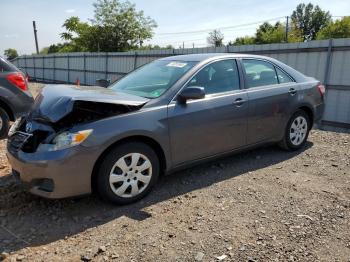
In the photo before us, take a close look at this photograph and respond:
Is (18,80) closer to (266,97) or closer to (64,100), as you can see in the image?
(64,100)

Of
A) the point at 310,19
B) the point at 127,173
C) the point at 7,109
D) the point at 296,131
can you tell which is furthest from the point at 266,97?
the point at 310,19

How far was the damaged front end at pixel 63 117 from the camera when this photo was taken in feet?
11.5

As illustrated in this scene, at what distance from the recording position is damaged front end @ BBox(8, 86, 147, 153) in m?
3.50

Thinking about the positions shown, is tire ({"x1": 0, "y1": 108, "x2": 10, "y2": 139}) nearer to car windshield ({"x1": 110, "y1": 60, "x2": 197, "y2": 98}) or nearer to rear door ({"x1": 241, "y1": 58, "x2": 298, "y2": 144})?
car windshield ({"x1": 110, "y1": 60, "x2": 197, "y2": 98})

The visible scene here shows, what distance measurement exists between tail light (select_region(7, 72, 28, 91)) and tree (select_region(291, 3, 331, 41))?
238 feet

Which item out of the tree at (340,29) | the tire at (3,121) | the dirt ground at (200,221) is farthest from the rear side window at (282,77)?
the tree at (340,29)

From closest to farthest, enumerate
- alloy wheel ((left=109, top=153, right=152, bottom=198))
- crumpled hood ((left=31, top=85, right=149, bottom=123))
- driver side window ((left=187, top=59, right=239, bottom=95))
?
crumpled hood ((left=31, top=85, right=149, bottom=123))
alloy wheel ((left=109, top=153, right=152, bottom=198))
driver side window ((left=187, top=59, right=239, bottom=95))

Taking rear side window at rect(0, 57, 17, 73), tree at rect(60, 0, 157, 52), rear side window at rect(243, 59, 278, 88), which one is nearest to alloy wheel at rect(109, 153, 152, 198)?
rear side window at rect(243, 59, 278, 88)

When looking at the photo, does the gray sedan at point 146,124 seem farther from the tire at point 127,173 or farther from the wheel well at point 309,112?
the wheel well at point 309,112

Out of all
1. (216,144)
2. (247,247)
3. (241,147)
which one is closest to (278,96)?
(241,147)

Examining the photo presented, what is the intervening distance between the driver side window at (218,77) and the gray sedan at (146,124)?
0.01m

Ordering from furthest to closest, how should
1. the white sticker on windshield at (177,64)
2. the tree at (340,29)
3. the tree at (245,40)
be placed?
the tree at (245,40) < the tree at (340,29) < the white sticker on windshield at (177,64)

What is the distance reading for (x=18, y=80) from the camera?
21.8 feet

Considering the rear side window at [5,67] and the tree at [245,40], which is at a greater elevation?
the tree at [245,40]
